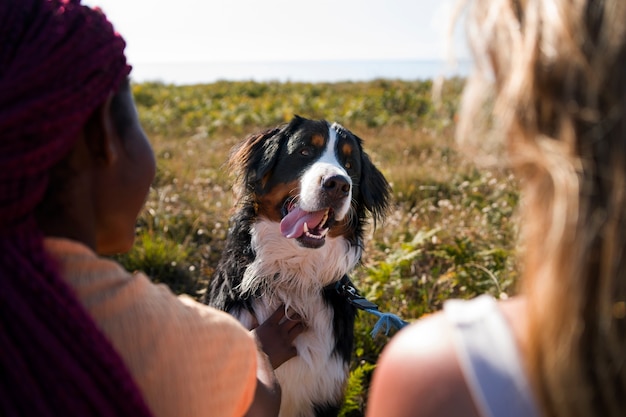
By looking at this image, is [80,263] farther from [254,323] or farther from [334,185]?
[334,185]

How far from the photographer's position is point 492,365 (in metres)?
0.91

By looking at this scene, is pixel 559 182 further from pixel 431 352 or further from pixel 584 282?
pixel 431 352

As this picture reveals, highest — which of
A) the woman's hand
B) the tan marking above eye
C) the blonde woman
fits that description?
the blonde woman

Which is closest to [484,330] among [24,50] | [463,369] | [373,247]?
[463,369]

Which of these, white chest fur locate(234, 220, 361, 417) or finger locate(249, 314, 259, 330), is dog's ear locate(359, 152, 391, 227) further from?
finger locate(249, 314, 259, 330)

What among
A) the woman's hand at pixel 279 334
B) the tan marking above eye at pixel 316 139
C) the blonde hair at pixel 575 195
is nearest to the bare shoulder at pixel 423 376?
the blonde hair at pixel 575 195

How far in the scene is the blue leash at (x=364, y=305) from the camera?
2816 millimetres

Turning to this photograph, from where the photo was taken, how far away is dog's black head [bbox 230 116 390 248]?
3.29 m

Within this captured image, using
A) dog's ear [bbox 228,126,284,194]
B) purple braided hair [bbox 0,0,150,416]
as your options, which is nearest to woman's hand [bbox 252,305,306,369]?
dog's ear [bbox 228,126,284,194]

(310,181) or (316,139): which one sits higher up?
(316,139)

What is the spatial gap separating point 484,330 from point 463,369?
7 centimetres

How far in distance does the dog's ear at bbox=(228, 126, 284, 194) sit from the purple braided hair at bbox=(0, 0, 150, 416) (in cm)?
235

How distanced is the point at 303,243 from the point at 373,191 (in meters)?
0.63

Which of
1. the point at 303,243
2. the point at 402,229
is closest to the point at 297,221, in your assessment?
the point at 303,243
